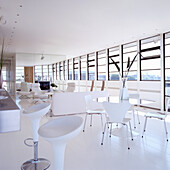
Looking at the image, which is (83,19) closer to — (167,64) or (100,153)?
(167,64)

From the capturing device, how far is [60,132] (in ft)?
5.60

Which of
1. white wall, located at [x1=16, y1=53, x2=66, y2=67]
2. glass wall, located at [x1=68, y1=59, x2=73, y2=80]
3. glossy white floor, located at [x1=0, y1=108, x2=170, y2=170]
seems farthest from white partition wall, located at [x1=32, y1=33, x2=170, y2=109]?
glass wall, located at [x1=68, y1=59, x2=73, y2=80]

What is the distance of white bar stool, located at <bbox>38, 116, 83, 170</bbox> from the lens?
4.82ft

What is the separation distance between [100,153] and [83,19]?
379 cm

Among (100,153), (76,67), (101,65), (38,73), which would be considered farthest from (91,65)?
(100,153)

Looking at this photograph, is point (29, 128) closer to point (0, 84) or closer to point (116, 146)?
point (0, 84)

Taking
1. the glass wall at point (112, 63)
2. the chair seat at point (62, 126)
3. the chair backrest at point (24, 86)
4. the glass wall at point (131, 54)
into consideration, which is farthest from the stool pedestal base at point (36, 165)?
the chair backrest at point (24, 86)

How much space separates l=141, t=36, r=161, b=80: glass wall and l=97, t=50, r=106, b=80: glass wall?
311cm

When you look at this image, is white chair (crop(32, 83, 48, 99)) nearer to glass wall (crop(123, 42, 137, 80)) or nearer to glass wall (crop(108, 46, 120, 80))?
glass wall (crop(123, 42, 137, 80))

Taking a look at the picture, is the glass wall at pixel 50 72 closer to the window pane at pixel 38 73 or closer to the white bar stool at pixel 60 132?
the window pane at pixel 38 73

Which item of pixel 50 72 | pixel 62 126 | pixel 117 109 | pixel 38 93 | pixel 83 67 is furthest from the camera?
pixel 83 67

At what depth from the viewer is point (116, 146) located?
3.09 m

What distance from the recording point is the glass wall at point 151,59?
6785 millimetres

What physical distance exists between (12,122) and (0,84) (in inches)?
64.4
